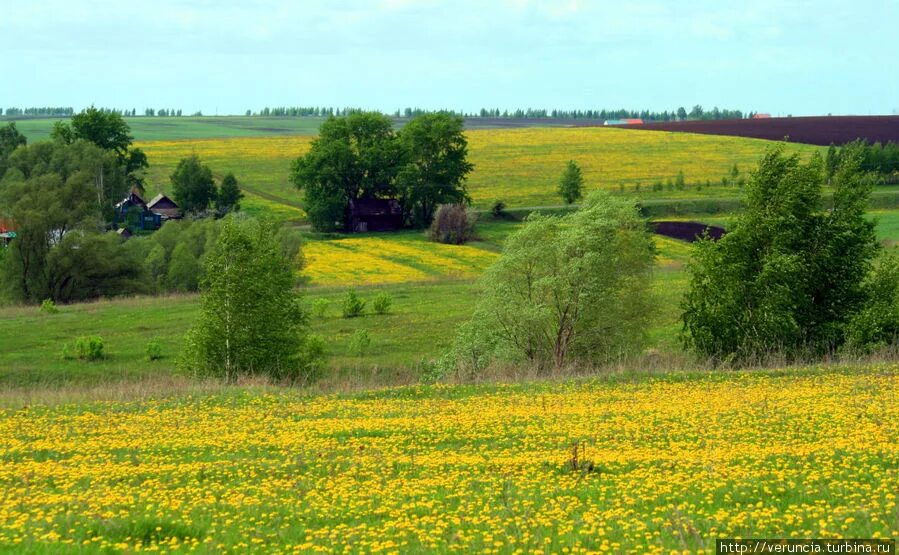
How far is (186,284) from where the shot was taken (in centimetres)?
8038

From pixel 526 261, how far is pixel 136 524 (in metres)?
27.2

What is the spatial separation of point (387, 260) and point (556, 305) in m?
57.0

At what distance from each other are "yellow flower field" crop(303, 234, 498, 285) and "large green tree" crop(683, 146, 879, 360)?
4462 centimetres

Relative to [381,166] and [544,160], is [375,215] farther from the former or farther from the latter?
[544,160]

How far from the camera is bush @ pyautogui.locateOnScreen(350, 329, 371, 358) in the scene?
1816 inches

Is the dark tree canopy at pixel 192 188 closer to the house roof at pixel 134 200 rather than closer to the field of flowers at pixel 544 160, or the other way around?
the house roof at pixel 134 200

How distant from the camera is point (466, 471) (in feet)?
52.1

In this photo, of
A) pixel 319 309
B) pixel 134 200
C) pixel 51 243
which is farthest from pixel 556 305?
pixel 134 200

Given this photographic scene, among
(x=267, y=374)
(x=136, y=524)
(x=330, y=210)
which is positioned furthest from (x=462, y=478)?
(x=330, y=210)

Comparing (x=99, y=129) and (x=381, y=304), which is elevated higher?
(x=99, y=129)

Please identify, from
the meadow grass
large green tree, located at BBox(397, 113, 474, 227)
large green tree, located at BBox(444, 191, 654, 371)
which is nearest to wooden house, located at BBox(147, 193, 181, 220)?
large green tree, located at BBox(397, 113, 474, 227)

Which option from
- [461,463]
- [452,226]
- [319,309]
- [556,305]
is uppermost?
[461,463]

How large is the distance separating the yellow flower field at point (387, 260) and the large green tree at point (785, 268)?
146 ft

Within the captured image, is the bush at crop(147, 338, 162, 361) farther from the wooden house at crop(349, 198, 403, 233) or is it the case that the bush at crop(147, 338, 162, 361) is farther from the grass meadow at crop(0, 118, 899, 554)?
the wooden house at crop(349, 198, 403, 233)
